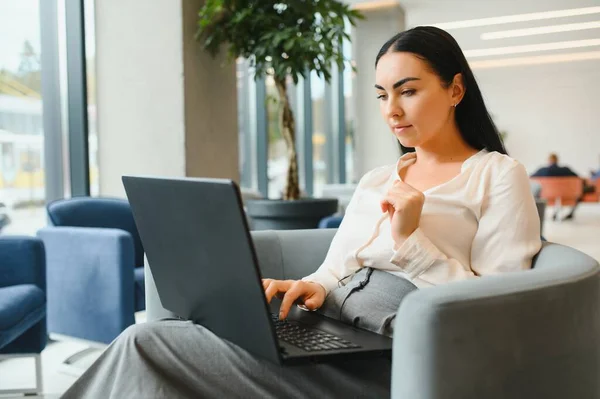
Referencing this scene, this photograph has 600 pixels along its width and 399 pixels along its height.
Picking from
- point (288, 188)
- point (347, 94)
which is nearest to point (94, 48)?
point (288, 188)

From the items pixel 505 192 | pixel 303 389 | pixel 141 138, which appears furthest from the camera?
pixel 141 138

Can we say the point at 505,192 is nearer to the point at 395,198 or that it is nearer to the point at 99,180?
the point at 395,198

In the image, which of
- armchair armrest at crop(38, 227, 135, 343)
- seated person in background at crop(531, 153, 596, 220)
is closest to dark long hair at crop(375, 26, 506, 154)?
armchair armrest at crop(38, 227, 135, 343)

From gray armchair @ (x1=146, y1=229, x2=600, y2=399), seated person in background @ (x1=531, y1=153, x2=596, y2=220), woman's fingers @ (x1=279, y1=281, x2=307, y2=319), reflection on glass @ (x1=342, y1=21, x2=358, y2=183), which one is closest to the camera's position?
gray armchair @ (x1=146, y1=229, x2=600, y2=399)

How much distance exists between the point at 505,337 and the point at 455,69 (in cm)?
71

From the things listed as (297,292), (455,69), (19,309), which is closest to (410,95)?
(455,69)

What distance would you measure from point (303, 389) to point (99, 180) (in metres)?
3.31

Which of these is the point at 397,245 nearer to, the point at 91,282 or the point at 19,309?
the point at 19,309

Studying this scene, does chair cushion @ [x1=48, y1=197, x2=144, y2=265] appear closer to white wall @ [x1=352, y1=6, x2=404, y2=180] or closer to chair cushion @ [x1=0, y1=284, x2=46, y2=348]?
chair cushion @ [x1=0, y1=284, x2=46, y2=348]

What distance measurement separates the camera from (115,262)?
3053 mm

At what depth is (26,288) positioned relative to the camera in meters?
2.70

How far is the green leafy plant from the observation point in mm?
4195

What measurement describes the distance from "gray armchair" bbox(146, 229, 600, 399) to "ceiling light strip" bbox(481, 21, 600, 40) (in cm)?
415

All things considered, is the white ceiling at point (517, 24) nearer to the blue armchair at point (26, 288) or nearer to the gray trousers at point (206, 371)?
the blue armchair at point (26, 288)
